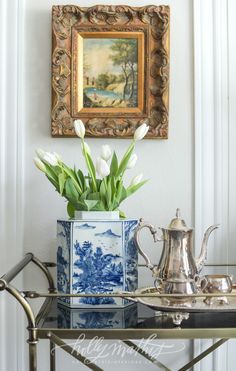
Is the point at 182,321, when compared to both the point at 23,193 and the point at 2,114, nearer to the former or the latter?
the point at 23,193

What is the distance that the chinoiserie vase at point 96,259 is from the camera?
839mm

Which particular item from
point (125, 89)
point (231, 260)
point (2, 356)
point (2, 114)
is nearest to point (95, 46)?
point (125, 89)

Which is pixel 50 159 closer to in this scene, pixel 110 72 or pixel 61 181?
pixel 61 181

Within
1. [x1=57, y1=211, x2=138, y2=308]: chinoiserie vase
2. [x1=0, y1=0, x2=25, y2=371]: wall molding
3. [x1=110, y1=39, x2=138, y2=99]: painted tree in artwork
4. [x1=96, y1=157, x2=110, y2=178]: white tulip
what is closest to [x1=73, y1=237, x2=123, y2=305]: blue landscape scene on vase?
[x1=57, y1=211, x2=138, y2=308]: chinoiserie vase

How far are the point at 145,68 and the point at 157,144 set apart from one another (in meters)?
0.15

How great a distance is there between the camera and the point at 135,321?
2.57 feet

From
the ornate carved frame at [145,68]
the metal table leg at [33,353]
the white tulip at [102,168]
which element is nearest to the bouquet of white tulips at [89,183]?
the white tulip at [102,168]

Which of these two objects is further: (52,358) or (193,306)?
(52,358)

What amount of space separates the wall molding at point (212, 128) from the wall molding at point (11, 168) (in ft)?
1.11

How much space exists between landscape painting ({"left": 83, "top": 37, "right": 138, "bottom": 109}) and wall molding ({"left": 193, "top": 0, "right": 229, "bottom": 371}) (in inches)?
4.9

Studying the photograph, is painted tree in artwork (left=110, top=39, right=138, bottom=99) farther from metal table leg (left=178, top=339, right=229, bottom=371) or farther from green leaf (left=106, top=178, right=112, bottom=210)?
metal table leg (left=178, top=339, right=229, bottom=371)

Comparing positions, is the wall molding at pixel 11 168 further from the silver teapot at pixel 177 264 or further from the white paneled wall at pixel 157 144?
the silver teapot at pixel 177 264

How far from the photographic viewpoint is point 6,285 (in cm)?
72

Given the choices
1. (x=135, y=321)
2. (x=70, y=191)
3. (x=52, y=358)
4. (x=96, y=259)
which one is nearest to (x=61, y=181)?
(x=70, y=191)
